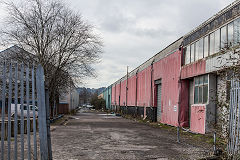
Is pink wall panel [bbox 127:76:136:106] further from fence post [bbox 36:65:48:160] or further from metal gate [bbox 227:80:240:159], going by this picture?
fence post [bbox 36:65:48:160]

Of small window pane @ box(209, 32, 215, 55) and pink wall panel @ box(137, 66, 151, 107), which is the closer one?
small window pane @ box(209, 32, 215, 55)

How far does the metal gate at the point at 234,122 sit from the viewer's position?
269 inches

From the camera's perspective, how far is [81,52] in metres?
25.5

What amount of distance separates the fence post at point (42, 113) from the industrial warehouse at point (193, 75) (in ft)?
13.1

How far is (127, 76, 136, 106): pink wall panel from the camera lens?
41606 mm

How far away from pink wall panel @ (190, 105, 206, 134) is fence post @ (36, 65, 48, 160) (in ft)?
41.1

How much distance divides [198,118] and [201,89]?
178 centimetres

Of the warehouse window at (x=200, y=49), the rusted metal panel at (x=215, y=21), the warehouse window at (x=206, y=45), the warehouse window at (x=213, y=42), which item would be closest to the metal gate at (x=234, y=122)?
the warehouse window at (x=213, y=42)

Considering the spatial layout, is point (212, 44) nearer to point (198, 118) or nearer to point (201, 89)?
point (201, 89)

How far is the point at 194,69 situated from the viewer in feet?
62.7

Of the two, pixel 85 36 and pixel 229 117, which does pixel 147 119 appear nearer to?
pixel 85 36

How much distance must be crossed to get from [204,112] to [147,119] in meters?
14.6

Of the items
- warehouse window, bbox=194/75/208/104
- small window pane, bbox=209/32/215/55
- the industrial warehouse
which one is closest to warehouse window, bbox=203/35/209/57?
the industrial warehouse

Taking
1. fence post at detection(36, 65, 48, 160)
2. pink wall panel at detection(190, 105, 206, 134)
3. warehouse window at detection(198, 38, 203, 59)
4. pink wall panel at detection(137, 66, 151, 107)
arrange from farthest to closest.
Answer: pink wall panel at detection(137, 66, 151, 107)
warehouse window at detection(198, 38, 203, 59)
pink wall panel at detection(190, 105, 206, 134)
fence post at detection(36, 65, 48, 160)
